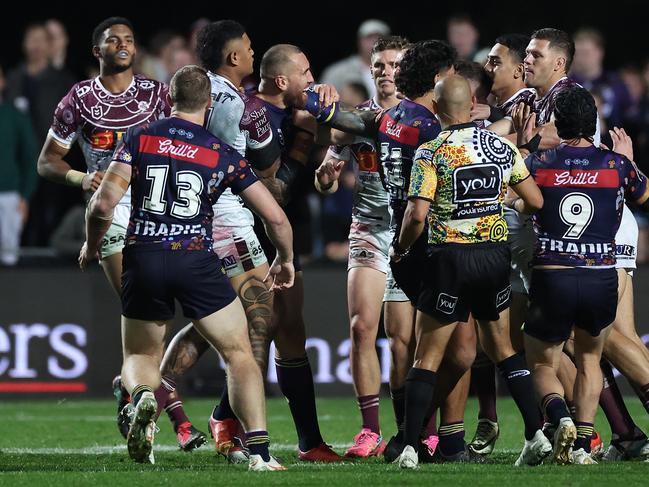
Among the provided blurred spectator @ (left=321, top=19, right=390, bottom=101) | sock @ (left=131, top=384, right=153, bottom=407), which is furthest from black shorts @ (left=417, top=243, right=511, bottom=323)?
blurred spectator @ (left=321, top=19, right=390, bottom=101)

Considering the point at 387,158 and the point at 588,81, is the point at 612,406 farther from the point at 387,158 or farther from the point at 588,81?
the point at 588,81

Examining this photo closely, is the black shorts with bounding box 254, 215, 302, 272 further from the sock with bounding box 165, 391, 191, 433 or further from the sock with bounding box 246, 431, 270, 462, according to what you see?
the sock with bounding box 246, 431, 270, 462

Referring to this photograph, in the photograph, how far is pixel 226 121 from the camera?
9469 mm

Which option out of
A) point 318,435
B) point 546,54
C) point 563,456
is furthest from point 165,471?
point 546,54

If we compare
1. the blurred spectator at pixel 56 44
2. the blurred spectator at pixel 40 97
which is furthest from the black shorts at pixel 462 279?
the blurred spectator at pixel 56 44

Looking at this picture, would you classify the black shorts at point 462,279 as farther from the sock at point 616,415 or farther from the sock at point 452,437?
the sock at point 616,415

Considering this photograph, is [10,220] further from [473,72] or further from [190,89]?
[190,89]

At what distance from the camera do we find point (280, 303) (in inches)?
390

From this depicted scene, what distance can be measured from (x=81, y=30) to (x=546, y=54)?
1033 centimetres

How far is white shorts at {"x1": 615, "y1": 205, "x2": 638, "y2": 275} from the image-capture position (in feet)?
32.1

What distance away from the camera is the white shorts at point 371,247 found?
33.4 feet

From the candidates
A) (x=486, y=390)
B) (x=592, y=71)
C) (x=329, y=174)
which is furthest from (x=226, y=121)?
(x=592, y=71)

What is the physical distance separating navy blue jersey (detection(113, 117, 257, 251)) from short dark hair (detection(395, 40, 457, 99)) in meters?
1.28

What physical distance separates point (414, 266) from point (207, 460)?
1.87m
